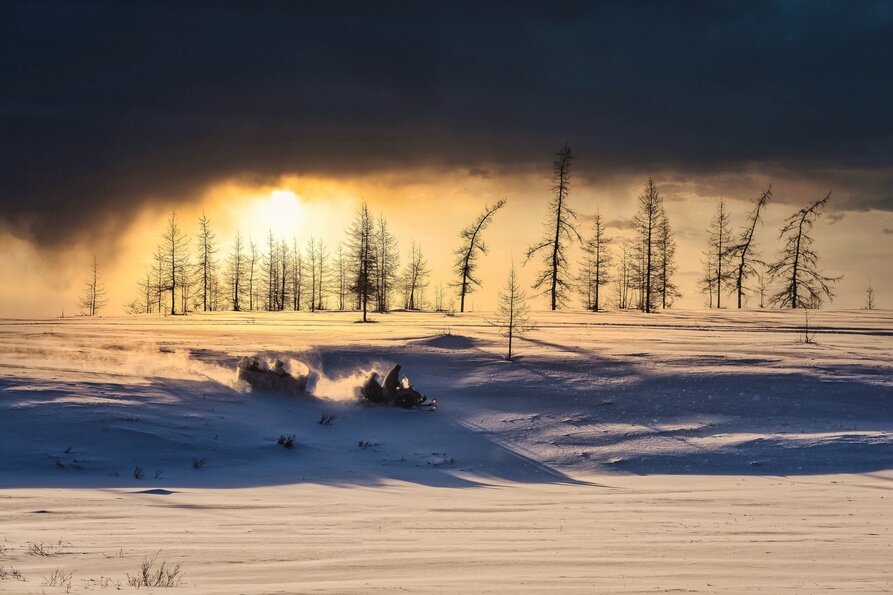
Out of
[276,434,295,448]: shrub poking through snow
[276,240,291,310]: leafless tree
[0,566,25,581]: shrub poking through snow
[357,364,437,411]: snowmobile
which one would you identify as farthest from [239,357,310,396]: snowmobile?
[276,240,291,310]: leafless tree

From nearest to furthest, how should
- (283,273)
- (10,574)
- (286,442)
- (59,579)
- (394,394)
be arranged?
(59,579) → (10,574) → (286,442) → (394,394) → (283,273)

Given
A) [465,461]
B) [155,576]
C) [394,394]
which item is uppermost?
[155,576]

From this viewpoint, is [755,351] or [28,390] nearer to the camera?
[28,390]

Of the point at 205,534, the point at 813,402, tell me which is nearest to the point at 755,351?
the point at 813,402

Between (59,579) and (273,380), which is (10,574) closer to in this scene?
(59,579)

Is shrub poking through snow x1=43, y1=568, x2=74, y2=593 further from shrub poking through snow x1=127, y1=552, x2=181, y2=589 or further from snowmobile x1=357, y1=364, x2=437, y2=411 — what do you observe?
snowmobile x1=357, y1=364, x2=437, y2=411

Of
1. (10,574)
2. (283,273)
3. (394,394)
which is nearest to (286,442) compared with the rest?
(394,394)

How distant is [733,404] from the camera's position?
21641mm

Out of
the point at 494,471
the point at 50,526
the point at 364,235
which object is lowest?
the point at 494,471

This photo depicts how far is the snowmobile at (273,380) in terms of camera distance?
23.6 metres

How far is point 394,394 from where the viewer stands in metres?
23.1

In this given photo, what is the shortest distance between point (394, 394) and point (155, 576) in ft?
53.8

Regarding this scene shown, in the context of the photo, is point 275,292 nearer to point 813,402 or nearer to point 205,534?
point 813,402

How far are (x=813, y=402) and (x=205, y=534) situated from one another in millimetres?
18443
